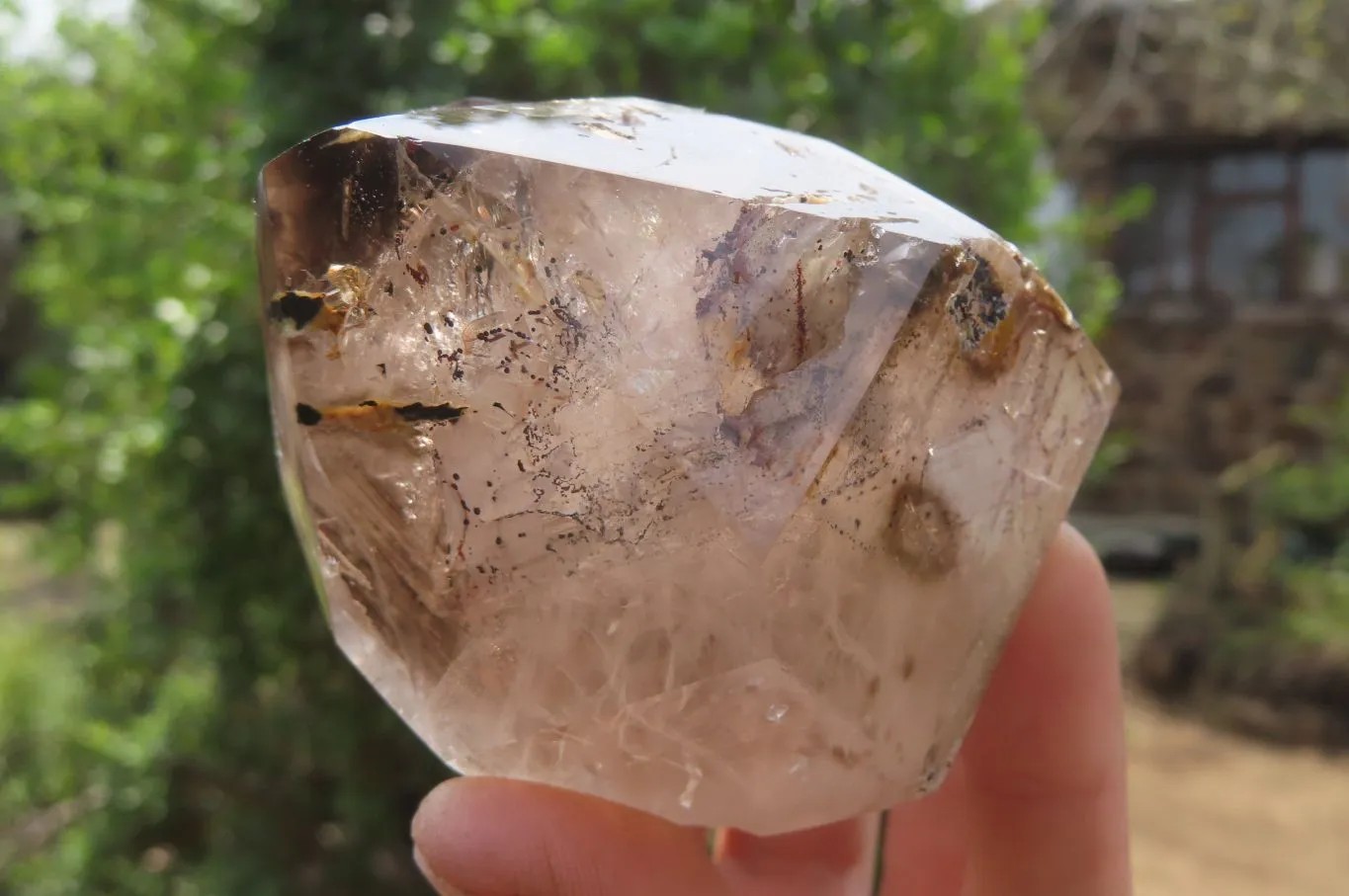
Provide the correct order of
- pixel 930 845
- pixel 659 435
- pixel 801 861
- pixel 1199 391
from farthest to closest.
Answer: pixel 1199 391
pixel 930 845
pixel 801 861
pixel 659 435

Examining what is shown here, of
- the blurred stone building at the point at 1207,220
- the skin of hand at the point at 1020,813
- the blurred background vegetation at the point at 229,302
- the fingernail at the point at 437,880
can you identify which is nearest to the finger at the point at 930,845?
the skin of hand at the point at 1020,813

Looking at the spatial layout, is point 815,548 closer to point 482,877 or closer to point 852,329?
point 852,329

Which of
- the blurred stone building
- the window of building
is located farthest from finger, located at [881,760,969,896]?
the window of building

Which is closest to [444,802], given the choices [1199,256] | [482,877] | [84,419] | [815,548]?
[482,877]

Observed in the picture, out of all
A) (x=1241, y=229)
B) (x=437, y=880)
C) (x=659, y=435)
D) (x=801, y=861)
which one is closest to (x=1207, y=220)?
(x=1241, y=229)

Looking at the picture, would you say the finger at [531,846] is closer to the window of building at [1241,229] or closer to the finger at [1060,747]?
the finger at [1060,747]

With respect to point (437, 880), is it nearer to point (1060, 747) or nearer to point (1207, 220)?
point (1060, 747)

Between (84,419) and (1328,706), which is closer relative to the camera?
(84,419)
